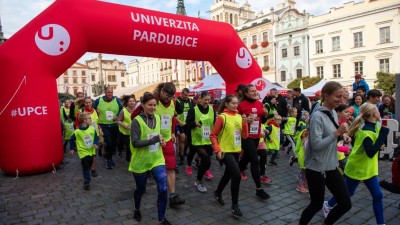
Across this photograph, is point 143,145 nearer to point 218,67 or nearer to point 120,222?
point 120,222

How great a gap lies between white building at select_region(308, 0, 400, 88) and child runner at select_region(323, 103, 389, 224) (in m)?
30.6

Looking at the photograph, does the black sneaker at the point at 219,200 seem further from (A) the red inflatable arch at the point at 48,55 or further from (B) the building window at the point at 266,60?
(B) the building window at the point at 266,60

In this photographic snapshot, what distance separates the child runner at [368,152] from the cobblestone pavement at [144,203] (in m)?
0.59

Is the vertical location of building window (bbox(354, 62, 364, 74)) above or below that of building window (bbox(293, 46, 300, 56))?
below

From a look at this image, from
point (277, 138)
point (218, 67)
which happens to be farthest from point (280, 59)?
point (277, 138)

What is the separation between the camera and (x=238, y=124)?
14.9 feet

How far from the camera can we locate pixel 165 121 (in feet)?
16.8

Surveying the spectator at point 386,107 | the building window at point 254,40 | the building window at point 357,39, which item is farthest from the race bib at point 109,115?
the building window at point 254,40

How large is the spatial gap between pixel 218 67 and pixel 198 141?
4.36 m

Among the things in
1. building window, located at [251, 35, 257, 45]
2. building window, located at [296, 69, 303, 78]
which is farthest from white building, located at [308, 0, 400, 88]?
building window, located at [251, 35, 257, 45]

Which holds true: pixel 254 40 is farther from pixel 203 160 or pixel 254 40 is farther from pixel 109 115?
pixel 203 160

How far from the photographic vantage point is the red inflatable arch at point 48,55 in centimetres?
647

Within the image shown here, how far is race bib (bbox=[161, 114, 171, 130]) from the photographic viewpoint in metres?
5.02

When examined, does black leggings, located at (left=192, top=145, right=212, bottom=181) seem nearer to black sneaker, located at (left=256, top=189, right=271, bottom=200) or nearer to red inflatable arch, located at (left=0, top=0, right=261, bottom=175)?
black sneaker, located at (left=256, top=189, right=271, bottom=200)
